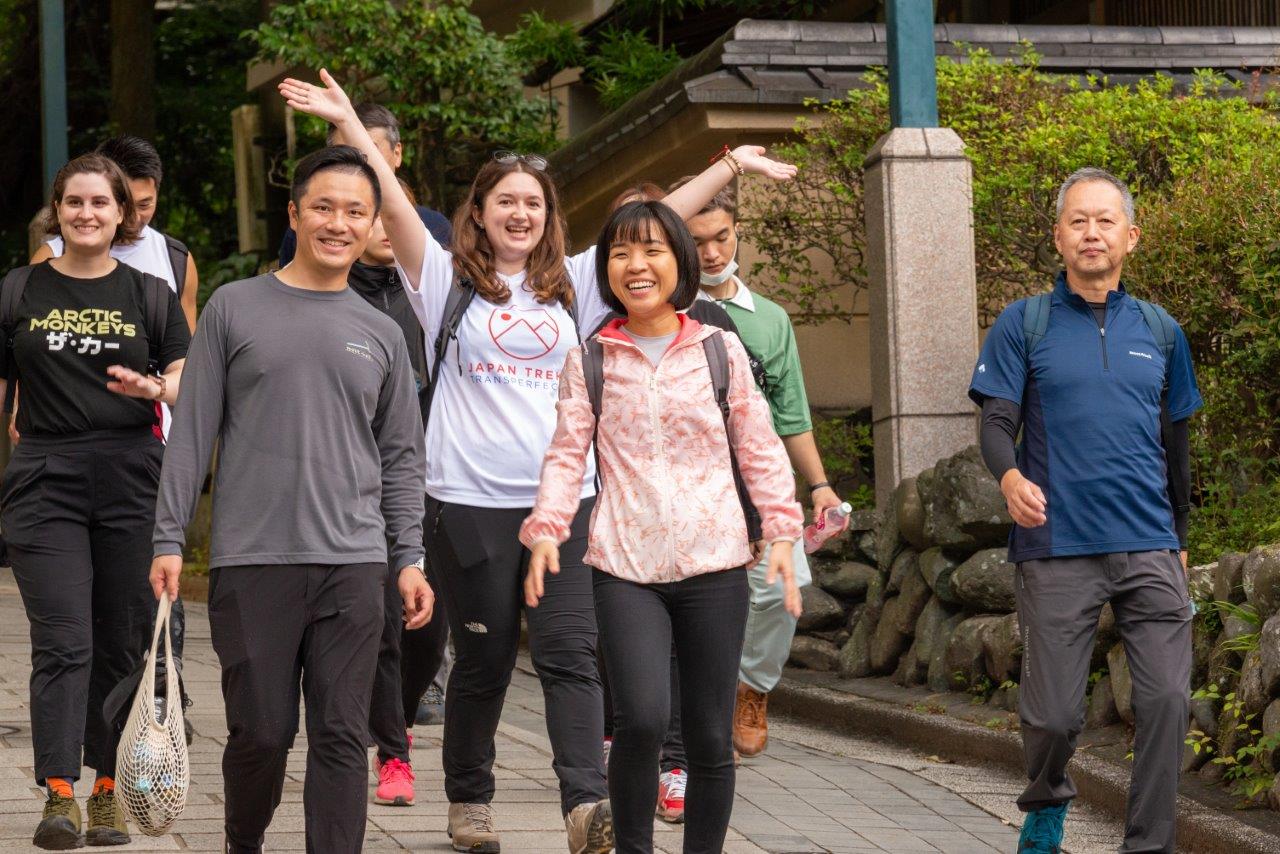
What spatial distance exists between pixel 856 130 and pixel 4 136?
671 inches

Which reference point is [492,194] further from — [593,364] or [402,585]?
[402,585]

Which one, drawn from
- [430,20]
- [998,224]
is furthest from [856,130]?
[430,20]

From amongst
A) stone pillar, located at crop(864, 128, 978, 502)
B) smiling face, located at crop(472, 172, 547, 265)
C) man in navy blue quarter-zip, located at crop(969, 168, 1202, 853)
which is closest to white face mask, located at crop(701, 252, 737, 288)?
smiling face, located at crop(472, 172, 547, 265)

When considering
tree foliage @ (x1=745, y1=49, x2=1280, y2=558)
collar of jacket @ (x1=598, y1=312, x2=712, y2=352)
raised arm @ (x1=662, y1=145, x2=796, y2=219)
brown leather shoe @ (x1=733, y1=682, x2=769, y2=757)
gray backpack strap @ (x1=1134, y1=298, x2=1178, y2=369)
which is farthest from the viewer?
tree foliage @ (x1=745, y1=49, x2=1280, y2=558)

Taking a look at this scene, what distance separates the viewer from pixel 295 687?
4715 millimetres

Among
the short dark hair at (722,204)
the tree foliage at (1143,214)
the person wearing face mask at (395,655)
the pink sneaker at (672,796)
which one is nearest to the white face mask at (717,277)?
the short dark hair at (722,204)

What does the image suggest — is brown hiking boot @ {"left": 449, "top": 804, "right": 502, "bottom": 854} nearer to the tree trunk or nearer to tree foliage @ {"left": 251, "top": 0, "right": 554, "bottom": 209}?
tree foliage @ {"left": 251, "top": 0, "right": 554, "bottom": 209}

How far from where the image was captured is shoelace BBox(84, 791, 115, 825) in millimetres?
5664

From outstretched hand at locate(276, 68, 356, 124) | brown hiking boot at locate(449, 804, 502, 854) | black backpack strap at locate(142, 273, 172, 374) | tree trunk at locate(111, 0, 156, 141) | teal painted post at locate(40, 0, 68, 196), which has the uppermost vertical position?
tree trunk at locate(111, 0, 156, 141)

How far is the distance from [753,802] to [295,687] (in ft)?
8.36

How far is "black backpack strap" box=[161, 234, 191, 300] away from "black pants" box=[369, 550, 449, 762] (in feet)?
4.23

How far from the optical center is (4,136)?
1003 inches

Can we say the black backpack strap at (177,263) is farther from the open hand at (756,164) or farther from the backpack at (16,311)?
the open hand at (756,164)

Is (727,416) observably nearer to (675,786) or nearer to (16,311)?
(675,786)
